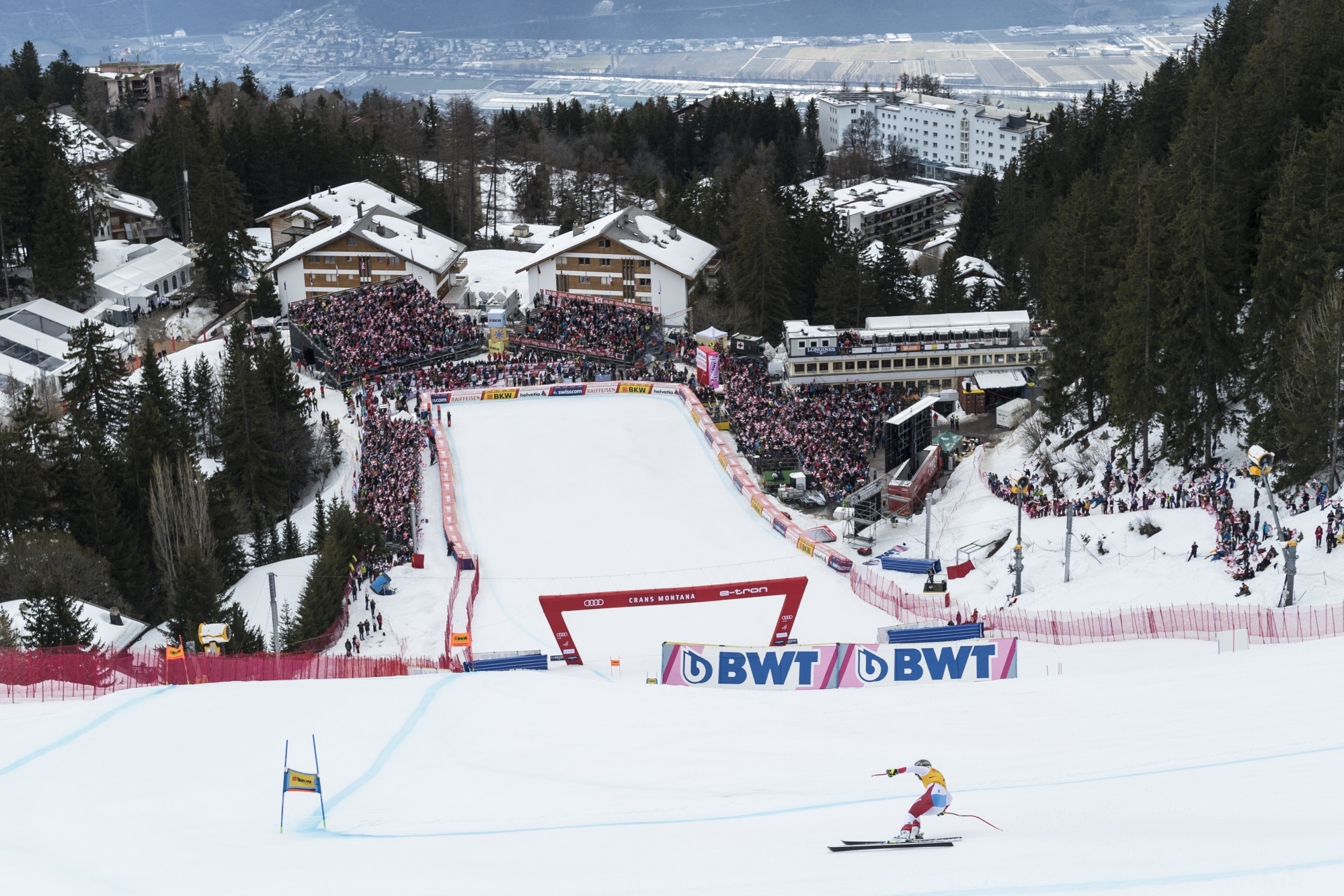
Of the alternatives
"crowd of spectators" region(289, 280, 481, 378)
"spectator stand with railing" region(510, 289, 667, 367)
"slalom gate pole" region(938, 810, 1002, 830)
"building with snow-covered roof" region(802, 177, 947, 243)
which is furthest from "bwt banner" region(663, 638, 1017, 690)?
"building with snow-covered roof" region(802, 177, 947, 243)

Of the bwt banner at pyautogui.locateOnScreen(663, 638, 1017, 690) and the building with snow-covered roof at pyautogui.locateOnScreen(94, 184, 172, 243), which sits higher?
the building with snow-covered roof at pyautogui.locateOnScreen(94, 184, 172, 243)

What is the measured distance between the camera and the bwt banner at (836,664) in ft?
73.5

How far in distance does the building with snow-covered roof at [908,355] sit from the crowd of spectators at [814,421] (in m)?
0.79

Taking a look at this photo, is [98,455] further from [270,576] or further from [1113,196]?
[1113,196]

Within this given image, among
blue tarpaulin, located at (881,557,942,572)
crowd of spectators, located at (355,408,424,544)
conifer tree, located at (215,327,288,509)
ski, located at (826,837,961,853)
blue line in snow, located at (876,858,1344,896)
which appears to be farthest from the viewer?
conifer tree, located at (215,327,288,509)

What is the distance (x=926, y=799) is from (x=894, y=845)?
0.80 m

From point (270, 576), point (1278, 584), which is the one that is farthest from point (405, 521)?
point (1278, 584)

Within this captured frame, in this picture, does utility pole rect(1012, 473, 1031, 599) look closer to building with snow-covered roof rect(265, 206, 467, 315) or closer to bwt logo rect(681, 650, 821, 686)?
bwt logo rect(681, 650, 821, 686)

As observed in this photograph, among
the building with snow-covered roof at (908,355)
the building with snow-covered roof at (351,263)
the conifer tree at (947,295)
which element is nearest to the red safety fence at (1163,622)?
the building with snow-covered roof at (908,355)

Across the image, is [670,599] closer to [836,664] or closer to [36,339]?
[836,664]

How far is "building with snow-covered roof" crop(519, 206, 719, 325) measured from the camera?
55000mm

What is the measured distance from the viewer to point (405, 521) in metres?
34.7

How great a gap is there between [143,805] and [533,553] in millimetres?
17333

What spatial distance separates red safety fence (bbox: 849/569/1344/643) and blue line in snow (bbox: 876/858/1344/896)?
985 centimetres
